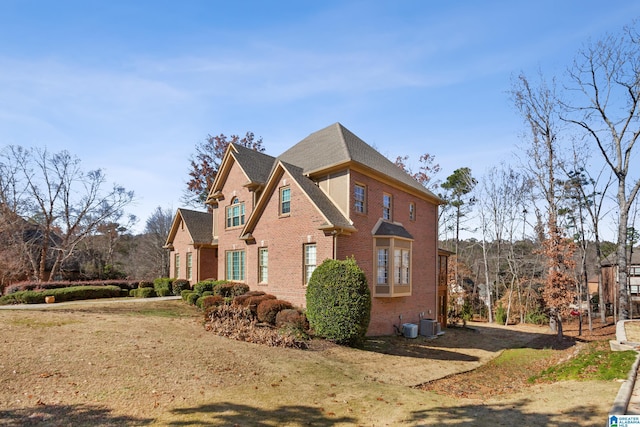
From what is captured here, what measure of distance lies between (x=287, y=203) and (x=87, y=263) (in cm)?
3348

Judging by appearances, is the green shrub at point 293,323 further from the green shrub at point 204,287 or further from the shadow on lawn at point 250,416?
the green shrub at point 204,287

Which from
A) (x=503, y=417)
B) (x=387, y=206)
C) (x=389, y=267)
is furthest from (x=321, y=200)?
(x=503, y=417)

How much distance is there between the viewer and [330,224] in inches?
655

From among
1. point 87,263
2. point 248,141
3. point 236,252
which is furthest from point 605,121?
point 87,263

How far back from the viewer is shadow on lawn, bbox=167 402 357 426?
657 centimetres

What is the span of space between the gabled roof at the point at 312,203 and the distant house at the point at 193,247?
6917 mm

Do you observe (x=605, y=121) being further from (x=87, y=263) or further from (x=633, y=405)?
(x=87, y=263)

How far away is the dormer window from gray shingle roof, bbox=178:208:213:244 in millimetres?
3887

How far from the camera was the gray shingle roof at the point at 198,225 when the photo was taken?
90.8ft

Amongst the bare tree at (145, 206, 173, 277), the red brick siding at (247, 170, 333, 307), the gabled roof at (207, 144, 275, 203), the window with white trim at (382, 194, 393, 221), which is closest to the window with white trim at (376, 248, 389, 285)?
the window with white trim at (382, 194, 393, 221)


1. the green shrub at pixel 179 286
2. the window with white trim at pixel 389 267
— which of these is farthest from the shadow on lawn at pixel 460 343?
the green shrub at pixel 179 286

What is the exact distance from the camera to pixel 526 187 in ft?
116

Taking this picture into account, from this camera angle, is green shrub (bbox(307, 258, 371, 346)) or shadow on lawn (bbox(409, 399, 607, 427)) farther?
green shrub (bbox(307, 258, 371, 346))

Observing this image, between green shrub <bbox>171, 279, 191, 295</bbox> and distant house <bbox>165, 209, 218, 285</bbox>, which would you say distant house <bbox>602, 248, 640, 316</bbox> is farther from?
green shrub <bbox>171, 279, 191, 295</bbox>
